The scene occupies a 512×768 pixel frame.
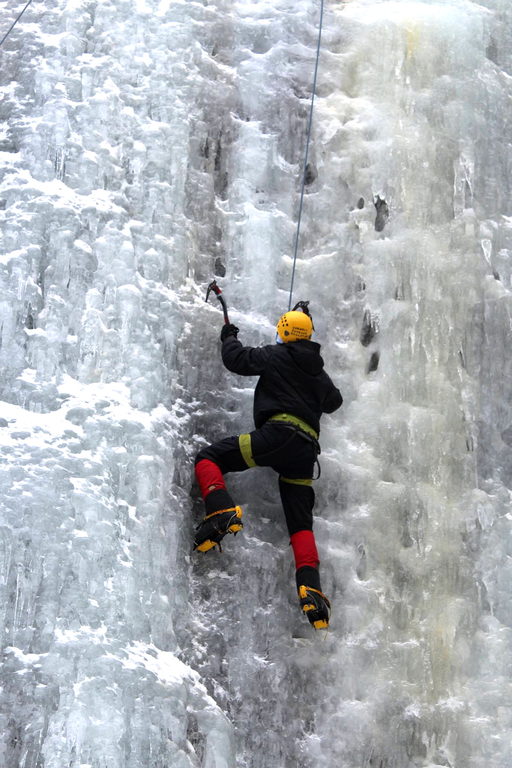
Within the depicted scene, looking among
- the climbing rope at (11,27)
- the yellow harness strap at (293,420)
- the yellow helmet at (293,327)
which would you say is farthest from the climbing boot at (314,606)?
the climbing rope at (11,27)

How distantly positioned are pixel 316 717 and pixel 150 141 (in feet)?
10.1

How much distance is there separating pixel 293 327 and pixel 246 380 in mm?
476

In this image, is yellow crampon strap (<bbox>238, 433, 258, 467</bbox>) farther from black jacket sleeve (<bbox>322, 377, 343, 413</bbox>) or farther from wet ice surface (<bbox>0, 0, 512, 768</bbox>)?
black jacket sleeve (<bbox>322, 377, 343, 413</bbox>)

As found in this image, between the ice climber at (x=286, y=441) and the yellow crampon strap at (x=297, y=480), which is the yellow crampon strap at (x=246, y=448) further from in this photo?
the yellow crampon strap at (x=297, y=480)

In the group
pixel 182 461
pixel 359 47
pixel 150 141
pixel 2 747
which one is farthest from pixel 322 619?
pixel 359 47

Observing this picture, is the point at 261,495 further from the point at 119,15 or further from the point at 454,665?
the point at 119,15

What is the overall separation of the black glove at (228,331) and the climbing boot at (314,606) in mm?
1256

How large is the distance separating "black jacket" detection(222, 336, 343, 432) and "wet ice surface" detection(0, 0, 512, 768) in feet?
1.11

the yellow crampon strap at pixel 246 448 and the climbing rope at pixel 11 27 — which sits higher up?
the climbing rope at pixel 11 27

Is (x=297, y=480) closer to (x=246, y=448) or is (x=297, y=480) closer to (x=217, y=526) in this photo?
(x=246, y=448)

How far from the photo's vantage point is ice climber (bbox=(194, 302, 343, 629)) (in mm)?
5852

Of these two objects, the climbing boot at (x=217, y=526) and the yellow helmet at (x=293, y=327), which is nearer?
the climbing boot at (x=217, y=526)

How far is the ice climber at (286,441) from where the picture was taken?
585cm

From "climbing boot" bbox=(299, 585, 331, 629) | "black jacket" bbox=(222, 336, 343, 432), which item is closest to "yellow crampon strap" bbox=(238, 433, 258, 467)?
"black jacket" bbox=(222, 336, 343, 432)
